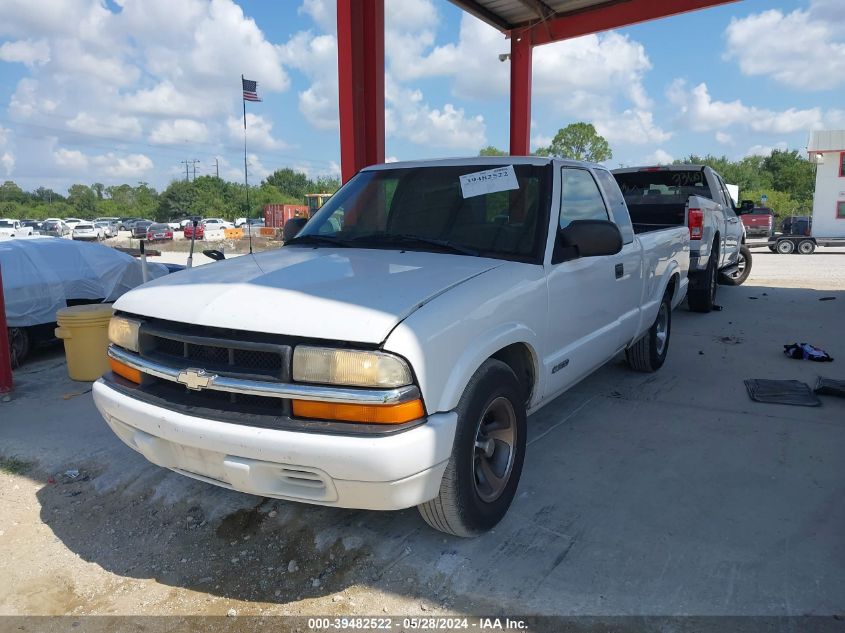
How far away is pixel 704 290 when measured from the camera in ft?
27.9

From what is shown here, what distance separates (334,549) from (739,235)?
10409 millimetres

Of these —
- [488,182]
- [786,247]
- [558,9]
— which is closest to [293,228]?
[488,182]

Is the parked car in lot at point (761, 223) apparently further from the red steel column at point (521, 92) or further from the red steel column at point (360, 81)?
the red steel column at point (360, 81)

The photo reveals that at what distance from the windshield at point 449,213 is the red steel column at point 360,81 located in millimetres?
3235

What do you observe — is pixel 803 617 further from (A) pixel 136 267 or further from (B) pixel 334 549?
(A) pixel 136 267

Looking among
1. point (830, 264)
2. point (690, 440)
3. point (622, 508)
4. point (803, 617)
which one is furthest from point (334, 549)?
point (830, 264)

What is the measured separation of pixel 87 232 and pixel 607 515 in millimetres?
44190

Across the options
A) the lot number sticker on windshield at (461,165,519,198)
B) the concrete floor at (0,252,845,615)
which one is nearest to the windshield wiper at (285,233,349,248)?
the lot number sticker on windshield at (461,165,519,198)

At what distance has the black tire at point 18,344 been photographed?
620cm

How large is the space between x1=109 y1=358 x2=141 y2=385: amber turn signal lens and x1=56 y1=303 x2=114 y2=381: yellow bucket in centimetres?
293

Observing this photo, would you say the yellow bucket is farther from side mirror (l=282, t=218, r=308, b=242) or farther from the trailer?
the trailer

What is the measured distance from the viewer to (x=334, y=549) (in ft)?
9.25

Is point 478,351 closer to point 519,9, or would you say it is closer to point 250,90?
point 250,90

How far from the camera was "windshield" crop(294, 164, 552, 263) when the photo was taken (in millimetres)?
3340
